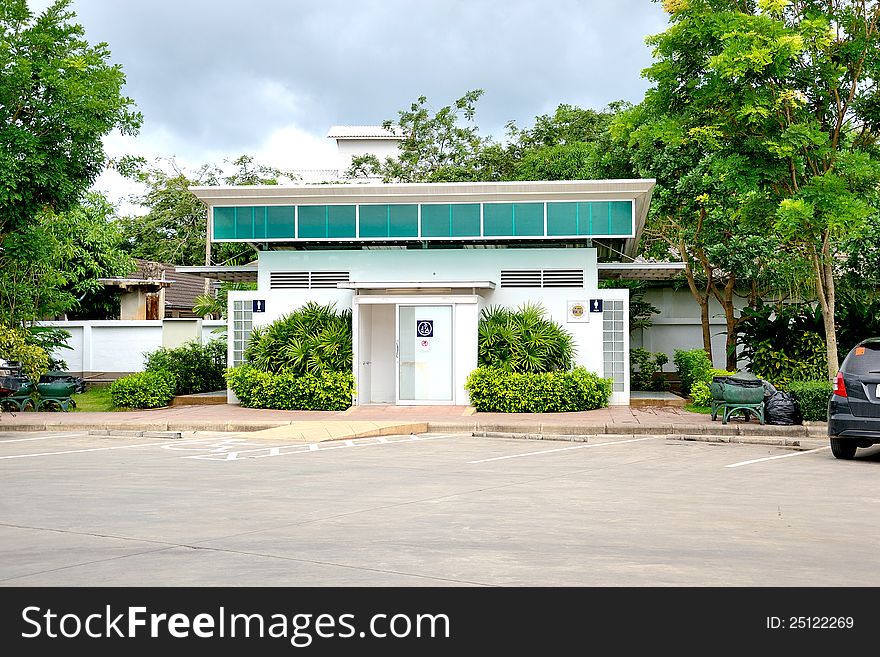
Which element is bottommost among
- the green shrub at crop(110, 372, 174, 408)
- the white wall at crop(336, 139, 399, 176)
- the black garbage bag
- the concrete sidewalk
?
the concrete sidewalk

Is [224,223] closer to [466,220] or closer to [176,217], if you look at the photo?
[466,220]

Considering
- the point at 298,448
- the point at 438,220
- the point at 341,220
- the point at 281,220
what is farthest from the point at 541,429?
the point at 281,220

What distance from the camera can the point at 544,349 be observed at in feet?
75.4

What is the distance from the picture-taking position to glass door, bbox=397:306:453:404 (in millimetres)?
23328

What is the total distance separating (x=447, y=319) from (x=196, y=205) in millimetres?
24810

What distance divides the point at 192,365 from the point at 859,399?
59.1 feet

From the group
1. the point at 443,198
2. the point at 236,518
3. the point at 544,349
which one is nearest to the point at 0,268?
the point at 443,198

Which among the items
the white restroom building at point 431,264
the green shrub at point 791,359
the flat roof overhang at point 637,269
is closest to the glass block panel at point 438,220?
the white restroom building at point 431,264

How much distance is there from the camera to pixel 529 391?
72.4 feet

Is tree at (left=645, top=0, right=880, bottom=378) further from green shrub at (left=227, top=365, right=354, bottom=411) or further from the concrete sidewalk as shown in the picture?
green shrub at (left=227, top=365, right=354, bottom=411)

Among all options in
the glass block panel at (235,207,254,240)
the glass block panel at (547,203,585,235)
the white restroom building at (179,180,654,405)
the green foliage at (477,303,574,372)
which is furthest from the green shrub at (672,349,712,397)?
the glass block panel at (235,207,254,240)

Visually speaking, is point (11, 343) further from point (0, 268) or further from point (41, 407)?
point (0, 268)

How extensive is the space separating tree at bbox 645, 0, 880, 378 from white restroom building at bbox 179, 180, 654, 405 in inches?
144
